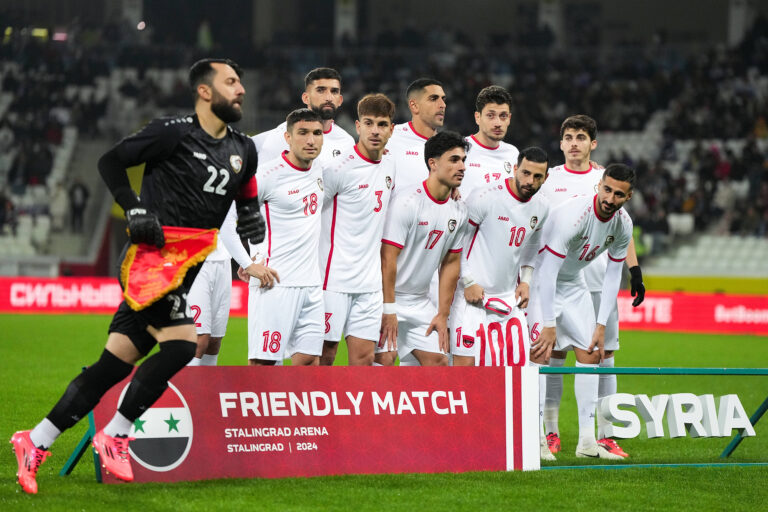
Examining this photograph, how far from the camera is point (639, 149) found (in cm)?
2820

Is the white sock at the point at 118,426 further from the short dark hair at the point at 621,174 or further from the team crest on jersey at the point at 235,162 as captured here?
the short dark hair at the point at 621,174

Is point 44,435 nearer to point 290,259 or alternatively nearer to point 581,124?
point 290,259

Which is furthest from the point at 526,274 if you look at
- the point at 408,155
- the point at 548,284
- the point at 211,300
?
the point at 211,300

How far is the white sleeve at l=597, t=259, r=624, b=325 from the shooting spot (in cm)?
809

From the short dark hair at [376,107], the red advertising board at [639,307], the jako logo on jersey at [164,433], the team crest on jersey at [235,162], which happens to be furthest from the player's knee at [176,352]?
the red advertising board at [639,307]

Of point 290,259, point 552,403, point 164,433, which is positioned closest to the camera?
point 164,433

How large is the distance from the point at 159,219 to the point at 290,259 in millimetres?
1978

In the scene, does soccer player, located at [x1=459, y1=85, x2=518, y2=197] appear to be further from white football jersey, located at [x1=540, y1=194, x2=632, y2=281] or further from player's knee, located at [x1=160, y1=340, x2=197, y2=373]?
player's knee, located at [x1=160, y1=340, x2=197, y2=373]

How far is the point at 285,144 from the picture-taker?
7875mm

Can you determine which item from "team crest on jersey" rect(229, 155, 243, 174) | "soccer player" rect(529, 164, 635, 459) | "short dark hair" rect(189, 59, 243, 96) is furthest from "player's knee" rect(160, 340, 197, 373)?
"soccer player" rect(529, 164, 635, 459)

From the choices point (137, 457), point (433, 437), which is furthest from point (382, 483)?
point (137, 457)

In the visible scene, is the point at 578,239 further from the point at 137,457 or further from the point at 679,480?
the point at 137,457

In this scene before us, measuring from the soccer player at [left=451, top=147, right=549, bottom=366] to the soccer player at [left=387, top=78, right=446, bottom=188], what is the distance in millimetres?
642

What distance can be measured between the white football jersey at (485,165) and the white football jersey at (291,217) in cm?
125
